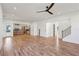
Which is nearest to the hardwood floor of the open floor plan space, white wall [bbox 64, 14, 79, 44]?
the open floor plan space

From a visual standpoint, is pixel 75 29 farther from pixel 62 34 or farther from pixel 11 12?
pixel 11 12

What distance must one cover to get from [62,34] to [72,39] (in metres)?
1.63

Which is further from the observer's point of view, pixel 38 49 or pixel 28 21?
pixel 28 21

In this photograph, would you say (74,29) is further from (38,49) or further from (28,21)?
(28,21)

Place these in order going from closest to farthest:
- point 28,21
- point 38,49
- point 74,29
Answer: point 38,49
point 28,21
point 74,29

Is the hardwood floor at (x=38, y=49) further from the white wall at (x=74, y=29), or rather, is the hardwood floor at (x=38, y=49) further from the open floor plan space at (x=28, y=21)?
the white wall at (x=74, y=29)

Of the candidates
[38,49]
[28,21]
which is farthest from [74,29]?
[28,21]

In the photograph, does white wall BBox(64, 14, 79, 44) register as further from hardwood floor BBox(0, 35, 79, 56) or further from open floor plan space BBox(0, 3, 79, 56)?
hardwood floor BBox(0, 35, 79, 56)

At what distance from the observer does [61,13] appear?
215 inches

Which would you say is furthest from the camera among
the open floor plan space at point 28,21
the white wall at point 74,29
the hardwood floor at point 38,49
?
the white wall at point 74,29

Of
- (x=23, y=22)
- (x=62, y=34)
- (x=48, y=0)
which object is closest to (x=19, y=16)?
(x=23, y=22)

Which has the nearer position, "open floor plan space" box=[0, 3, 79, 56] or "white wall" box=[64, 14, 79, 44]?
"open floor plan space" box=[0, 3, 79, 56]

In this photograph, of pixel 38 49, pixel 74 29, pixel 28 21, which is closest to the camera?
pixel 38 49

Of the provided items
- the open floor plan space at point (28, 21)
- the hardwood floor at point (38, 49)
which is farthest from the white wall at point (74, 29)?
the hardwood floor at point (38, 49)
